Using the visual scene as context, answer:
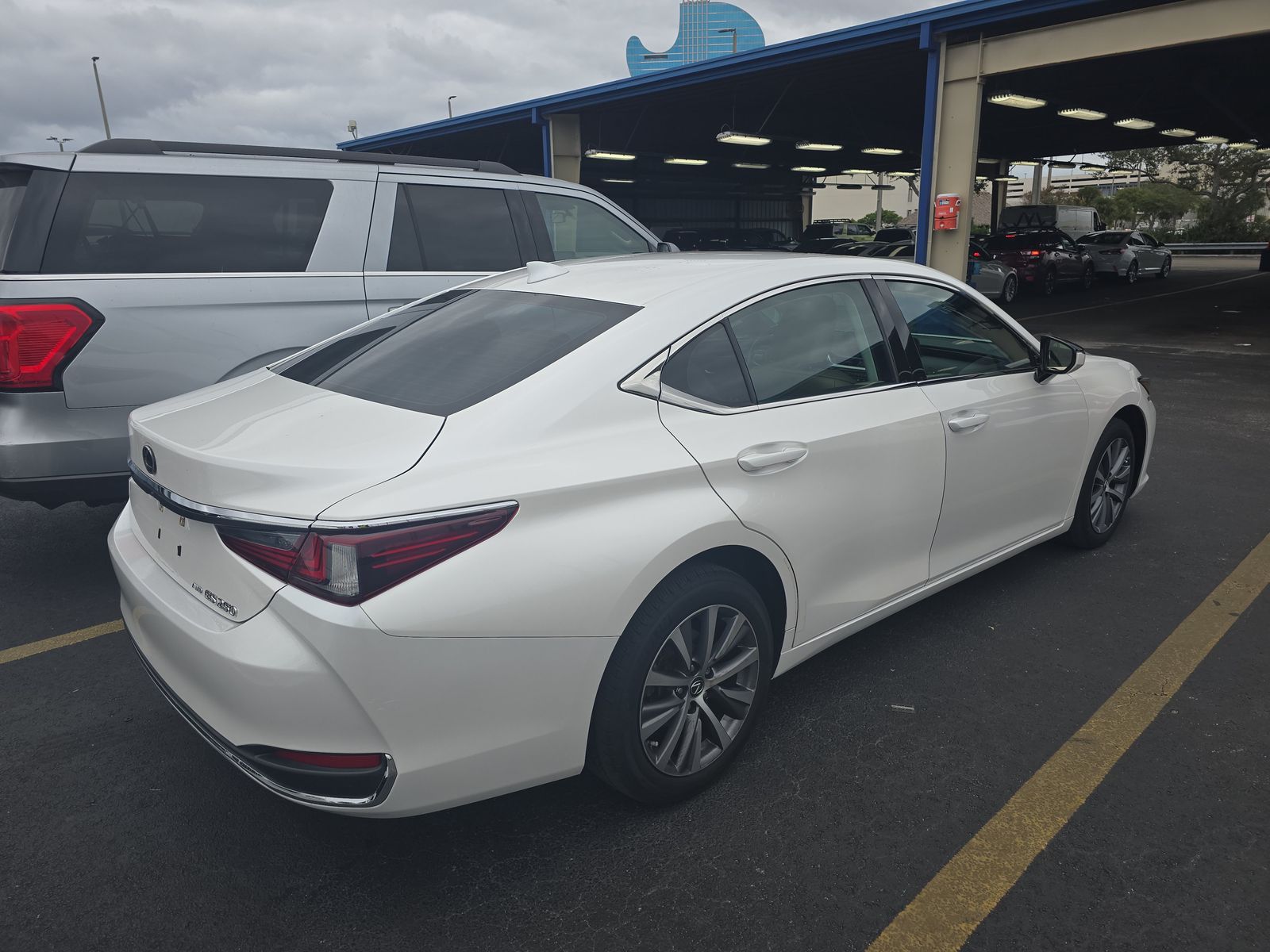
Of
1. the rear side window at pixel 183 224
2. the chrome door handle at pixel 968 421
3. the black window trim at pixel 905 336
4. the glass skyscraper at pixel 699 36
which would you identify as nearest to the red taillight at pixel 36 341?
the rear side window at pixel 183 224

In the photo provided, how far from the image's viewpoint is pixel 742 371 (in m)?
2.93

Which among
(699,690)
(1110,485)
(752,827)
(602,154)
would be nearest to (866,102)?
(602,154)

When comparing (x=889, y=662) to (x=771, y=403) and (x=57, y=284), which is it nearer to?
(x=771, y=403)

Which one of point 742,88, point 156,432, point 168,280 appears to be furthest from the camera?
point 742,88

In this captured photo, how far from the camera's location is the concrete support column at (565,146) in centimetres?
2283

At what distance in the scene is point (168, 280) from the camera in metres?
4.28

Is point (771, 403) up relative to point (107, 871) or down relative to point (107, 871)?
up

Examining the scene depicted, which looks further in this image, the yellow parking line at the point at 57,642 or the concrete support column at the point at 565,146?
the concrete support column at the point at 565,146

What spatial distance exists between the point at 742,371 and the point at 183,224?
10.0 feet

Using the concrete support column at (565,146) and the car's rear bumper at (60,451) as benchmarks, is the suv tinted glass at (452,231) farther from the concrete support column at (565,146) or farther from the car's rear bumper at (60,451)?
the concrete support column at (565,146)

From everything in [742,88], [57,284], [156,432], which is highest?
[742,88]

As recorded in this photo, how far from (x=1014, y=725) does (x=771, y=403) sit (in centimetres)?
139

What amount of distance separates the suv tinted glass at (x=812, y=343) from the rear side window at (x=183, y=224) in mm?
2809

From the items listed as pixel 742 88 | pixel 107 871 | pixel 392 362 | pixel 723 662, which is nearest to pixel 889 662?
pixel 723 662
